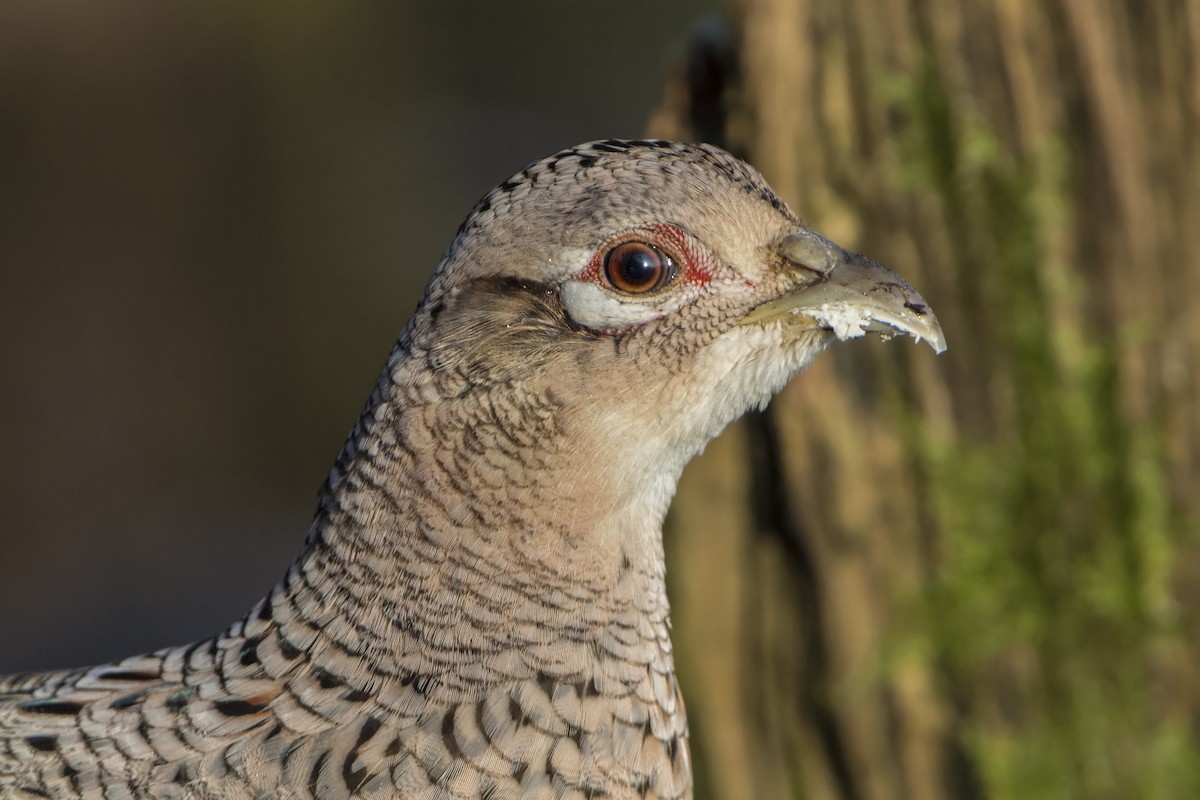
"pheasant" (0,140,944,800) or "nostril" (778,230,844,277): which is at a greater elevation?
"nostril" (778,230,844,277)

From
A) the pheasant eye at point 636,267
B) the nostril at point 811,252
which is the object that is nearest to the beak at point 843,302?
the nostril at point 811,252

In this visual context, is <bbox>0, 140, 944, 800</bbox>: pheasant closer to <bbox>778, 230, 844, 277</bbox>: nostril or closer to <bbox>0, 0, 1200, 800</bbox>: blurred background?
<bbox>778, 230, 844, 277</bbox>: nostril

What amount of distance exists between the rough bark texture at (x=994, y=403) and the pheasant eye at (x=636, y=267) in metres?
1.84

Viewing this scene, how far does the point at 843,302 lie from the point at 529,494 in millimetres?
891

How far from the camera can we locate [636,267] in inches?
115

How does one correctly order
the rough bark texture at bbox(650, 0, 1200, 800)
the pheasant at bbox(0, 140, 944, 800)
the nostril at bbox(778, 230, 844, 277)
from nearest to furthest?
1. the pheasant at bbox(0, 140, 944, 800)
2. the nostril at bbox(778, 230, 844, 277)
3. the rough bark texture at bbox(650, 0, 1200, 800)

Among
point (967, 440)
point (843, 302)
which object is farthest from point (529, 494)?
point (967, 440)

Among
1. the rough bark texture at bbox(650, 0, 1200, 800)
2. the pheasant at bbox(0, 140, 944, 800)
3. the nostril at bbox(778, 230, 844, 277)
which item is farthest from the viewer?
the rough bark texture at bbox(650, 0, 1200, 800)

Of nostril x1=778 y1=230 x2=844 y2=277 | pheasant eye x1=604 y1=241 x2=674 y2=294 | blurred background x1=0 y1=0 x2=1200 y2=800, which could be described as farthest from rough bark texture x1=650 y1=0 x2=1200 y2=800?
pheasant eye x1=604 y1=241 x2=674 y2=294

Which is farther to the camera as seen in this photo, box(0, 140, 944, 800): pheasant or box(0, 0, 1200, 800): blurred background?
box(0, 0, 1200, 800): blurred background

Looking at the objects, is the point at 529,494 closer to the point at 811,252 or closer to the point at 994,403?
the point at 811,252

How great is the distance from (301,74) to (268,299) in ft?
8.43

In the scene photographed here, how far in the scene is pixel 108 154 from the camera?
13180mm

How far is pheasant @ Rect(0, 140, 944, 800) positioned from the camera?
113 inches
